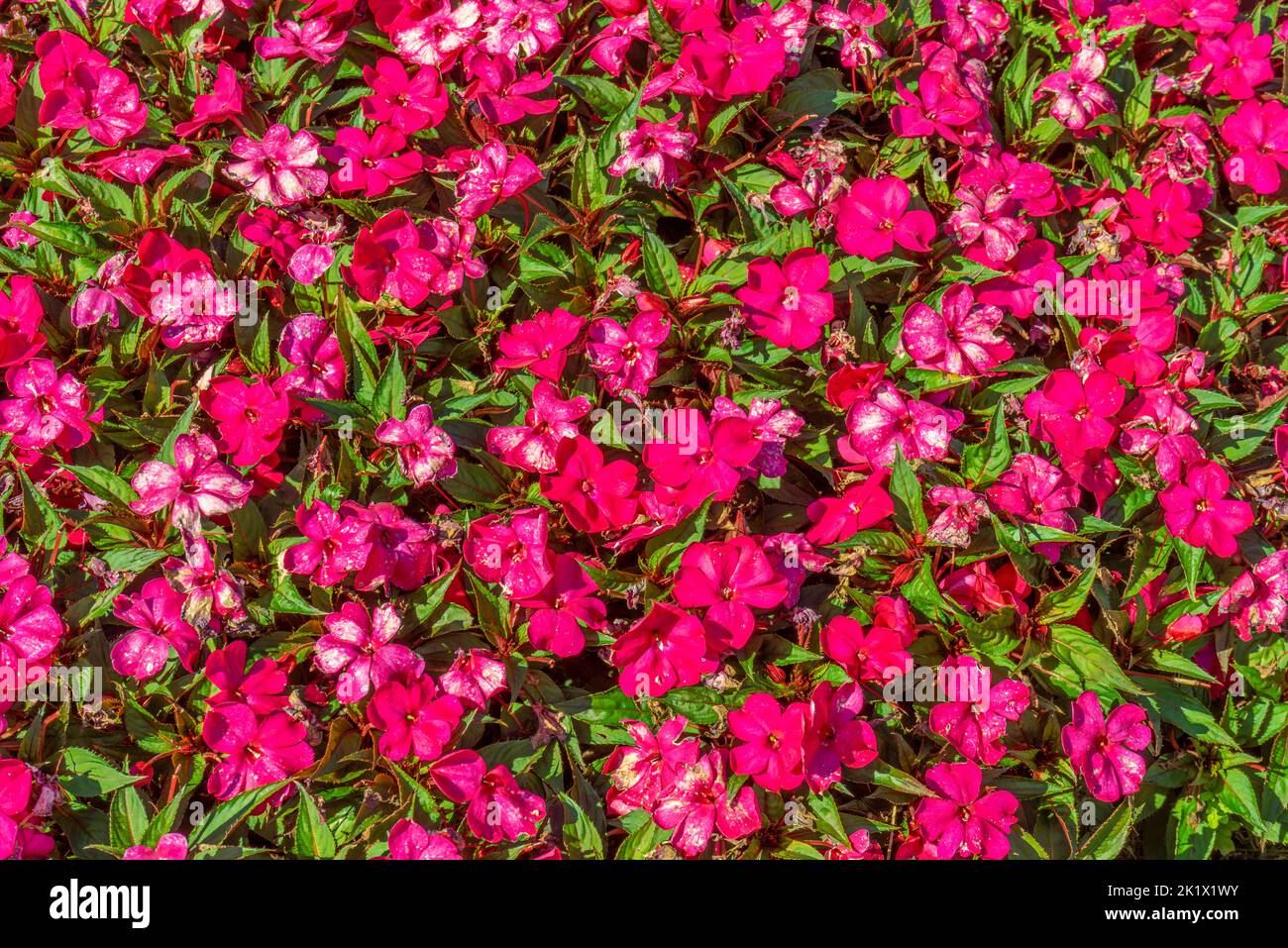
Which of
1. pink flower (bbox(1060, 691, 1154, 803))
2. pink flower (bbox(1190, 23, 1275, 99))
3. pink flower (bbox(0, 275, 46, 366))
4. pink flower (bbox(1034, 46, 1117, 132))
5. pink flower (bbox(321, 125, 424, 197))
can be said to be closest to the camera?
pink flower (bbox(1060, 691, 1154, 803))

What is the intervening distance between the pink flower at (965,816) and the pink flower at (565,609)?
2.54 ft

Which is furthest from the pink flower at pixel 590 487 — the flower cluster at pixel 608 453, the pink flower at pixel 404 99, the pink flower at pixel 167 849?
the pink flower at pixel 167 849

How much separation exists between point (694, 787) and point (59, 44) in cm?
222

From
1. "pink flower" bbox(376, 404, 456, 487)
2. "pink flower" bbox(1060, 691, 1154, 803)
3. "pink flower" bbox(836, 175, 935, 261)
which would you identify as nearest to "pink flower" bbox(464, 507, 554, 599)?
"pink flower" bbox(376, 404, 456, 487)

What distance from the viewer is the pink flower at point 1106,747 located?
6.88 ft

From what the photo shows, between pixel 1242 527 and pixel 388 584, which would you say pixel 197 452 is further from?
pixel 1242 527

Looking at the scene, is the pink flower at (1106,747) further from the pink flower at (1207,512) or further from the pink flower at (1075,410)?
the pink flower at (1075,410)

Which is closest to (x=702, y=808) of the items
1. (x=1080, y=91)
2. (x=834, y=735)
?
(x=834, y=735)

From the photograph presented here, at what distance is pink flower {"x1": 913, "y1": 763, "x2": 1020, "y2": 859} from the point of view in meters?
2.09

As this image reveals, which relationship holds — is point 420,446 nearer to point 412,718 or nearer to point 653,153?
point 412,718

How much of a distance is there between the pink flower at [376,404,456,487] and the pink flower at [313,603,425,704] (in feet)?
0.93

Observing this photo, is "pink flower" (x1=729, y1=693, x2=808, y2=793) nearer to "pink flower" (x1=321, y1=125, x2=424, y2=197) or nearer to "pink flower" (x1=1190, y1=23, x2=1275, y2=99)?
"pink flower" (x1=321, y1=125, x2=424, y2=197)

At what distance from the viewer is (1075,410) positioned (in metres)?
2.27

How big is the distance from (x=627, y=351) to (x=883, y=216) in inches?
26.8
